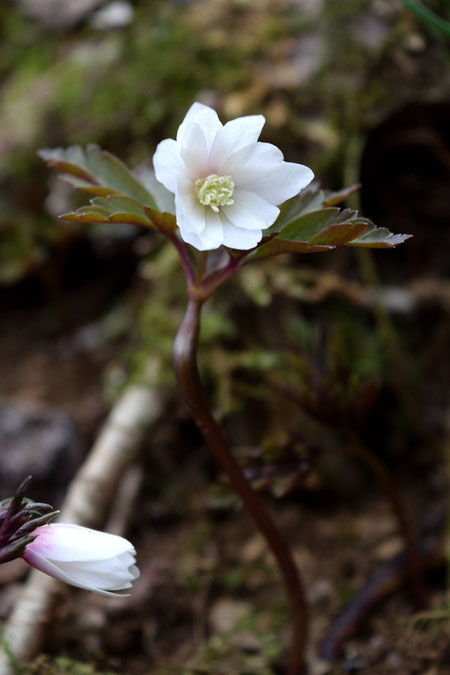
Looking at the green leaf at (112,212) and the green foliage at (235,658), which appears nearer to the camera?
the green leaf at (112,212)

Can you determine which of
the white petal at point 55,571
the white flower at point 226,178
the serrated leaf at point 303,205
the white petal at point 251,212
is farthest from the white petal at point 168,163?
the white petal at point 55,571

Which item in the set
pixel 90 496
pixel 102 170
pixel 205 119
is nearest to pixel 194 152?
pixel 205 119

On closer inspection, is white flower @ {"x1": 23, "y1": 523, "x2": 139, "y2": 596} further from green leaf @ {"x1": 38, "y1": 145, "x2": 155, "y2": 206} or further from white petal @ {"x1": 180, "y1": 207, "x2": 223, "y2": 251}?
green leaf @ {"x1": 38, "y1": 145, "x2": 155, "y2": 206}

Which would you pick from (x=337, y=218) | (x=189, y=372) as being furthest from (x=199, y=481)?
(x=337, y=218)

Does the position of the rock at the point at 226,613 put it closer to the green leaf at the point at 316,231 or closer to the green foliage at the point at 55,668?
the green foliage at the point at 55,668

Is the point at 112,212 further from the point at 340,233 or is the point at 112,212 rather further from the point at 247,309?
the point at 247,309

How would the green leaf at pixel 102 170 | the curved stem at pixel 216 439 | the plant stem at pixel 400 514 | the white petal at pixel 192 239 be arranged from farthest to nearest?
the plant stem at pixel 400 514, the green leaf at pixel 102 170, the curved stem at pixel 216 439, the white petal at pixel 192 239

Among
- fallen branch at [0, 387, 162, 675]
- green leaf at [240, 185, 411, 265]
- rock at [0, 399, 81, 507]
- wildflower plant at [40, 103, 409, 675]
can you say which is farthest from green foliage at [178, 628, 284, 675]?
green leaf at [240, 185, 411, 265]
